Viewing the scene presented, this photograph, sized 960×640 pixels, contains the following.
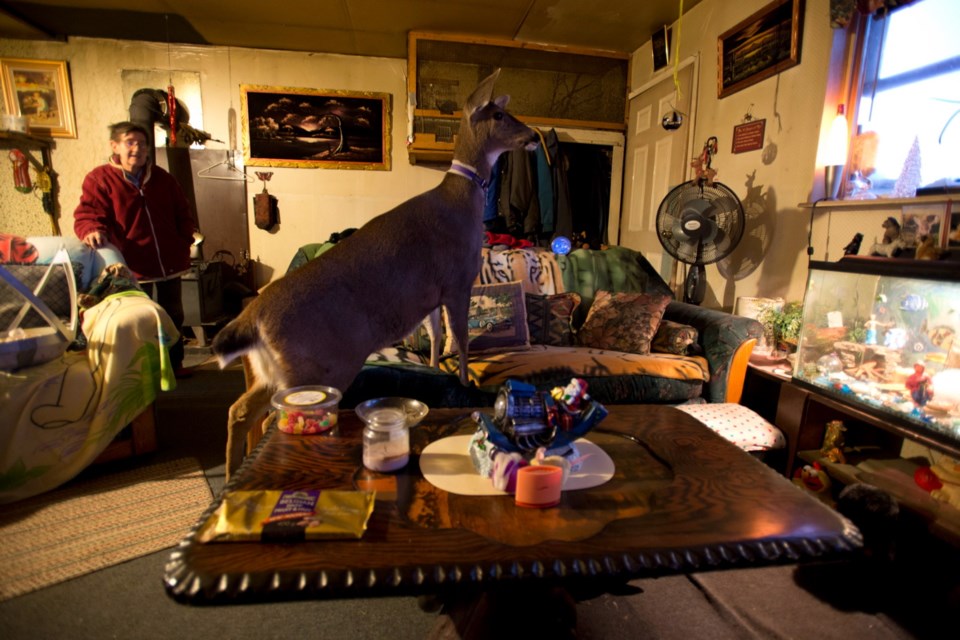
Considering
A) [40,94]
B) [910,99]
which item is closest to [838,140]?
[910,99]

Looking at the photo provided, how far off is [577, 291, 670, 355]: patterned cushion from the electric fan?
46 centimetres

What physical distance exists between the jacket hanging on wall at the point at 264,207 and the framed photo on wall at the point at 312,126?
14 centimetres

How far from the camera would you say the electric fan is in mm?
3002

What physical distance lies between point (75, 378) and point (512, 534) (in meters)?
2.34

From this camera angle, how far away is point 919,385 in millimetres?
1843

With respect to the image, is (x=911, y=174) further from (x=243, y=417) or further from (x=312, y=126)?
(x=312, y=126)

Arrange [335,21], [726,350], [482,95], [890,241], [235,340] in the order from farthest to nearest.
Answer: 1. [335,21]
2. [726,350]
3. [890,241]
4. [482,95]
5. [235,340]

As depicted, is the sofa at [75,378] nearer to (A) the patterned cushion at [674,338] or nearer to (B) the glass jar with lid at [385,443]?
(B) the glass jar with lid at [385,443]

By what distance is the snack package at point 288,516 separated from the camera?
91 cm

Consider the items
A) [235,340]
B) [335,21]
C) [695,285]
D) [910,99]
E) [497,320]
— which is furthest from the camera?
[335,21]

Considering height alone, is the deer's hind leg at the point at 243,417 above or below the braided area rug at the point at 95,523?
above

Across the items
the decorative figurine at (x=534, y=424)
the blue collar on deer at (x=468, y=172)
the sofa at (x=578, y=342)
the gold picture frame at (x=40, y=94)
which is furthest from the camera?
the gold picture frame at (x=40, y=94)

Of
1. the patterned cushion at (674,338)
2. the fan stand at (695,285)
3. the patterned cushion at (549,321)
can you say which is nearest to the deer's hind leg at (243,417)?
the patterned cushion at (549,321)

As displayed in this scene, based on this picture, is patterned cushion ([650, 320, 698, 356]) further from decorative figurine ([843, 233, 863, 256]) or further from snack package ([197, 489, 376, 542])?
snack package ([197, 489, 376, 542])
